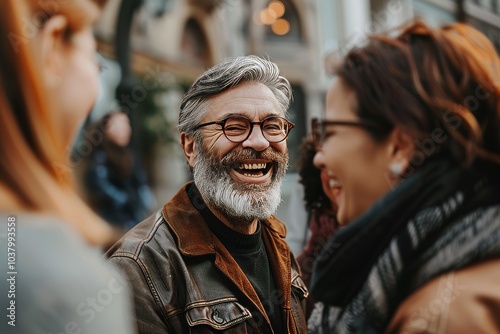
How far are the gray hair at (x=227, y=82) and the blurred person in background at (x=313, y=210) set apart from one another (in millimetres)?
281

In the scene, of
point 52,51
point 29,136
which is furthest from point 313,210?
point 52,51

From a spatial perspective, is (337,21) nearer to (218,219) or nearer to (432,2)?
(432,2)

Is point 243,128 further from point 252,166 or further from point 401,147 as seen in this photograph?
point 401,147

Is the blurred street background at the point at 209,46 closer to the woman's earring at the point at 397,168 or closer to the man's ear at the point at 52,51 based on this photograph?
the man's ear at the point at 52,51

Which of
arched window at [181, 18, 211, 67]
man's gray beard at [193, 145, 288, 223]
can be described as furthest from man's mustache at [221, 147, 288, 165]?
arched window at [181, 18, 211, 67]

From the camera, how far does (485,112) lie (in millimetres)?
1581

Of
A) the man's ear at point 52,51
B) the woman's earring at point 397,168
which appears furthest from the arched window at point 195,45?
the woman's earring at point 397,168

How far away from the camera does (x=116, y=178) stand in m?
3.26

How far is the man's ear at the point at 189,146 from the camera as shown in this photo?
2053 mm

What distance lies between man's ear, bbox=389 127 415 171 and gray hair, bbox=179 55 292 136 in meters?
0.51

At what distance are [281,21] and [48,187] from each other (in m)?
1.55

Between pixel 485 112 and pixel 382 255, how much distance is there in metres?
0.45

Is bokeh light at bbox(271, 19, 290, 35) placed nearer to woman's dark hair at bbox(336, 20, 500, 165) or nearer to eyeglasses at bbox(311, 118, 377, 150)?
eyeglasses at bbox(311, 118, 377, 150)

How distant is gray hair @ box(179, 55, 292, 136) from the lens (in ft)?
6.31
